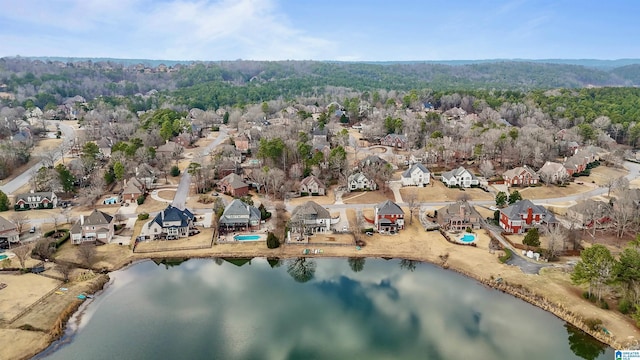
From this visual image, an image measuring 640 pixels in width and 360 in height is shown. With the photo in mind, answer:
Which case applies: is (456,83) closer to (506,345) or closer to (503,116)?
(503,116)

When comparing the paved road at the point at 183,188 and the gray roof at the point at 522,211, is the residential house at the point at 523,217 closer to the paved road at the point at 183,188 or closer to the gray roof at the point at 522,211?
the gray roof at the point at 522,211

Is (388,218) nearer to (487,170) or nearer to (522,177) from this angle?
(487,170)

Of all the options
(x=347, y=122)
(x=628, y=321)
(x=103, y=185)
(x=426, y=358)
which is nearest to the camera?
(x=426, y=358)

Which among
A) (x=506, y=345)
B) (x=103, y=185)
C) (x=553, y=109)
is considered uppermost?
(x=553, y=109)

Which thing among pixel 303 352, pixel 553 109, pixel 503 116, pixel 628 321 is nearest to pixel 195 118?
pixel 503 116

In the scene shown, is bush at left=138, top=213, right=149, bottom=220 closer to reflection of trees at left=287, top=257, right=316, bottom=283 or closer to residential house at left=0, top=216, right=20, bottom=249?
residential house at left=0, top=216, right=20, bottom=249

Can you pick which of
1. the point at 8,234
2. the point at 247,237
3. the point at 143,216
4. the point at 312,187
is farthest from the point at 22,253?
the point at 312,187
